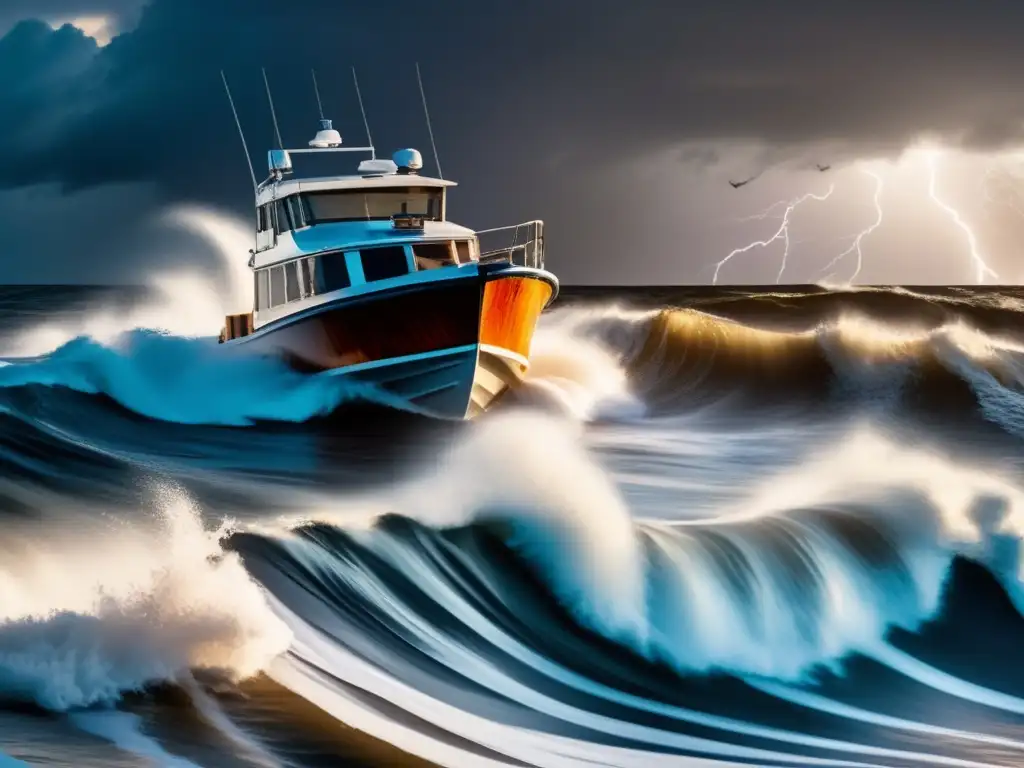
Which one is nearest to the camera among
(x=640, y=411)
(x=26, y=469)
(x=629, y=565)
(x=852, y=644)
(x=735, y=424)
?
(x=852, y=644)

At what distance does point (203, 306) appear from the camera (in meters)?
32.2

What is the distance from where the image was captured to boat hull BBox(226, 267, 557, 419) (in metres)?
18.4

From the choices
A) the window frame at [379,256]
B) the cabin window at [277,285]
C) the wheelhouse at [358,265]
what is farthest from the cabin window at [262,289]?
the window frame at [379,256]

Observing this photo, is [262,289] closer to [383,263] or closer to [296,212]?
[296,212]

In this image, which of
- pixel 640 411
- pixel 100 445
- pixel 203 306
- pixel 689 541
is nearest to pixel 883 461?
pixel 689 541

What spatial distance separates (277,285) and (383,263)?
228 centimetres

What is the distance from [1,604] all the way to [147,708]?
157cm

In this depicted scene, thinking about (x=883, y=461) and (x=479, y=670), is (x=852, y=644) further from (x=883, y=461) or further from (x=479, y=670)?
(x=883, y=461)

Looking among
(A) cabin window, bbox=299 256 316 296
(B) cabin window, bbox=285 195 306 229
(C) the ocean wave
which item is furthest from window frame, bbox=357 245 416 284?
(C) the ocean wave

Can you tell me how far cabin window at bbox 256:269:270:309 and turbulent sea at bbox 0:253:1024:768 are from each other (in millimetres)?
978

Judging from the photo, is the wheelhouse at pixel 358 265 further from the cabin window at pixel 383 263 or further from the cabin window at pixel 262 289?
the cabin window at pixel 262 289

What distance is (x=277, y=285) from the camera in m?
20.2

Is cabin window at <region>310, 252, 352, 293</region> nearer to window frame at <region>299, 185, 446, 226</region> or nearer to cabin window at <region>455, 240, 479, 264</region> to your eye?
window frame at <region>299, 185, 446, 226</region>

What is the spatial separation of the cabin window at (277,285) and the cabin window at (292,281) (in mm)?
192
